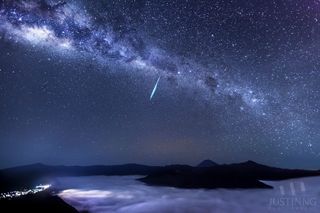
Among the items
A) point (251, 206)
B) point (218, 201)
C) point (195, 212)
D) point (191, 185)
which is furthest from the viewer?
point (191, 185)

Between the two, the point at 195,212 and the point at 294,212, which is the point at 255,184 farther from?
the point at 195,212

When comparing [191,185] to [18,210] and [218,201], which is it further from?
[18,210]

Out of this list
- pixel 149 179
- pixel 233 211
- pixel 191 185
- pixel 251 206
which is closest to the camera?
pixel 233 211

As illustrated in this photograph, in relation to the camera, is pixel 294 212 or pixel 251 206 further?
pixel 251 206

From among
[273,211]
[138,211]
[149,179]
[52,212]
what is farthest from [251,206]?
[149,179]

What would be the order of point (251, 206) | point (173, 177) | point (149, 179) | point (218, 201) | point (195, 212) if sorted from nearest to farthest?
Result: point (195, 212) < point (251, 206) < point (218, 201) < point (173, 177) < point (149, 179)

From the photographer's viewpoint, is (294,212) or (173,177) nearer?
(294,212)

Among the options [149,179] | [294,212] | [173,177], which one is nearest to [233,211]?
[294,212]

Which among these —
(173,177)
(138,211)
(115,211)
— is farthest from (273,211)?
(173,177)

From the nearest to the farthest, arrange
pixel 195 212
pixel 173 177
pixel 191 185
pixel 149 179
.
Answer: pixel 195 212
pixel 191 185
pixel 173 177
pixel 149 179
